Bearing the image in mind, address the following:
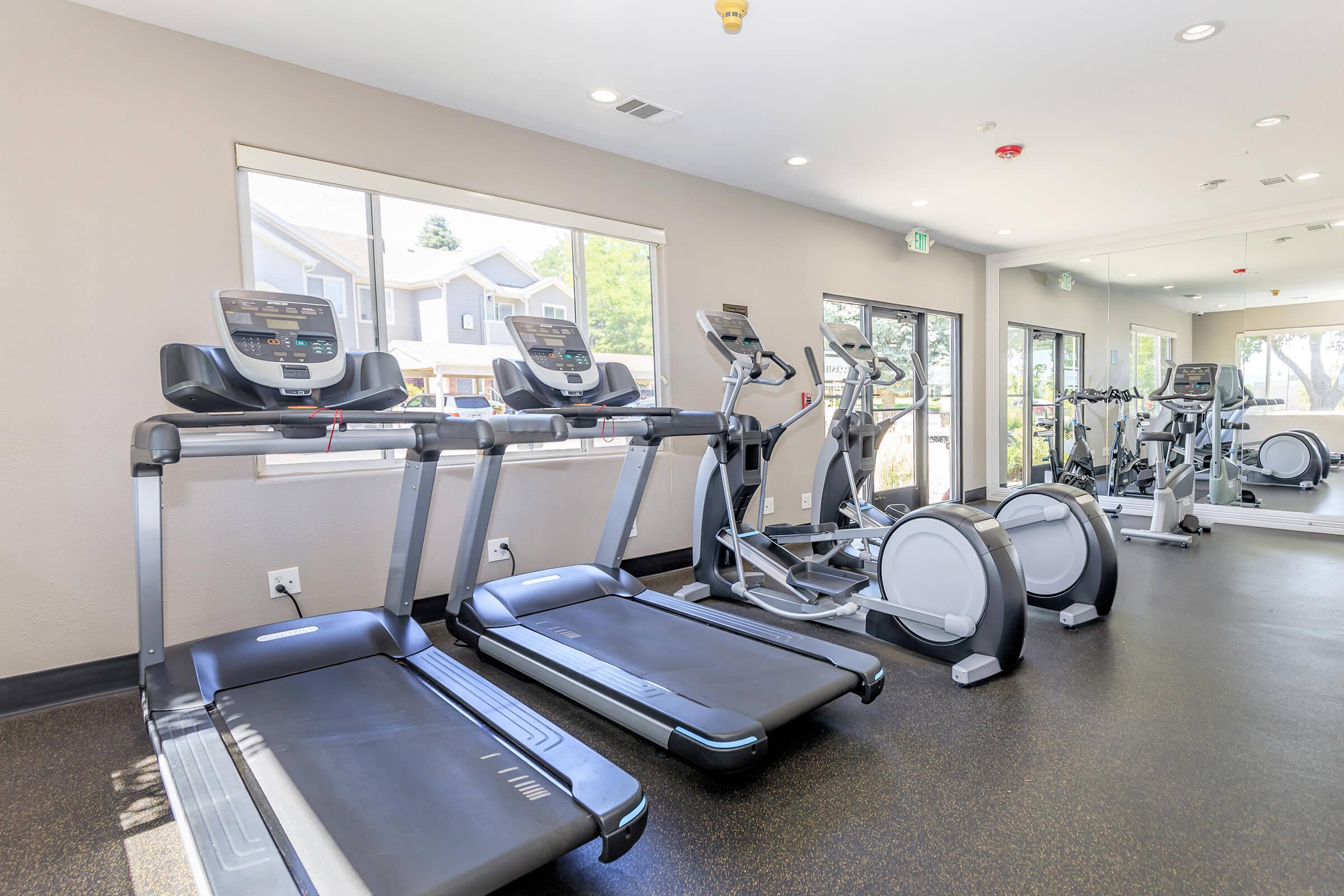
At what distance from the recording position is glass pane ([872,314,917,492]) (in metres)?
6.29

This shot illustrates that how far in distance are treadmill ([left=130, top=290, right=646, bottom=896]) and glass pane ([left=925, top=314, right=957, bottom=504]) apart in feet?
17.0

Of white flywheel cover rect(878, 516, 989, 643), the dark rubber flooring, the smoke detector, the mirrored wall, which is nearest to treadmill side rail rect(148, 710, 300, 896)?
the dark rubber flooring

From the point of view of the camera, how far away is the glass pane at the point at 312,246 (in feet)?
10.0

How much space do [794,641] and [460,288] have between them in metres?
2.56

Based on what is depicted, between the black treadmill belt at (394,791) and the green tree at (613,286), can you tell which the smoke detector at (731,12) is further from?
the black treadmill belt at (394,791)

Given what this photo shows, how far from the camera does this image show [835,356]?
586 cm

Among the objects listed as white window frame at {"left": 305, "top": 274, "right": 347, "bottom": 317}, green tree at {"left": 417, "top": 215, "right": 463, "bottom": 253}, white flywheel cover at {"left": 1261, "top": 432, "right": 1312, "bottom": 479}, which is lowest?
white flywheel cover at {"left": 1261, "top": 432, "right": 1312, "bottom": 479}

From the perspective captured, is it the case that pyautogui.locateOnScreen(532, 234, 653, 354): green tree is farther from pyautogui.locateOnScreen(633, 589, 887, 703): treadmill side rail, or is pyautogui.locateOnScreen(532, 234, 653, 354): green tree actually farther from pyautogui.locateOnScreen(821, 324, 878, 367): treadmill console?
pyautogui.locateOnScreen(633, 589, 887, 703): treadmill side rail

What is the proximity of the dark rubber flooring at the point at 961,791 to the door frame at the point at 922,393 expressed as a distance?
2.98 metres

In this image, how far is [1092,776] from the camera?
1.99 m

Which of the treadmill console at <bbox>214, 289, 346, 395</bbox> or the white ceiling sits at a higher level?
the white ceiling

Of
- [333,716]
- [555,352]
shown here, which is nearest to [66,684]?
[333,716]

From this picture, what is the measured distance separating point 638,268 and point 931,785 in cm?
346

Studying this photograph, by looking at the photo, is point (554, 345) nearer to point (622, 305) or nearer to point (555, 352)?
point (555, 352)
